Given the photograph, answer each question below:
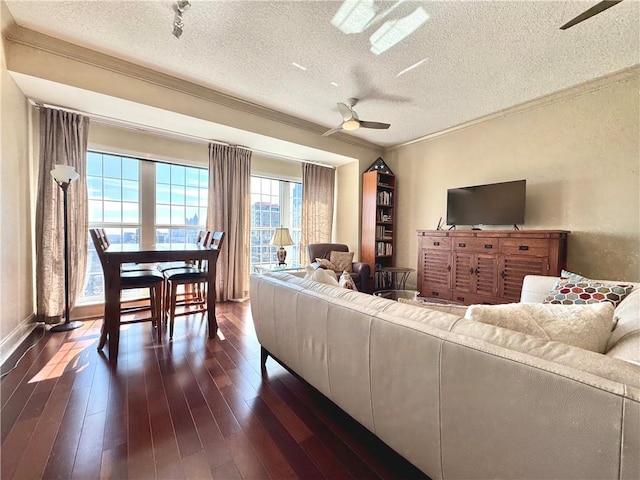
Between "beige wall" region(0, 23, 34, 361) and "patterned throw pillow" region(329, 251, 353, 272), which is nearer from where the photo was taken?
"beige wall" region(0, 23, 34, 361)

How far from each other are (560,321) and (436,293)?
3.05m

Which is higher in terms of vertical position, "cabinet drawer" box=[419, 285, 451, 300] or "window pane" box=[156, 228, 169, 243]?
"window pane" box=[156, 228, 169, 243]

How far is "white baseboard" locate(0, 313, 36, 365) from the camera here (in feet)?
7.09

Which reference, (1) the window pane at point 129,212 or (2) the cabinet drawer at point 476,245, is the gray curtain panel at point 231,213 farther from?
(2) the cabinet drawer at point 476,245

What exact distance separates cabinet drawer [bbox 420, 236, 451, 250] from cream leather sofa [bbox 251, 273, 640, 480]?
2.84m

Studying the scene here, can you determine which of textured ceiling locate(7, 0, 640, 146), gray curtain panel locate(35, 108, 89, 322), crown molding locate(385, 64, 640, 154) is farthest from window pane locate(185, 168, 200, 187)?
crown molding locate(385, 64, 640, 154)

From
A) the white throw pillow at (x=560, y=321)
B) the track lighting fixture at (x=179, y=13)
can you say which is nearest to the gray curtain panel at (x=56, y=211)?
the track lighting fixture at (x=179, y=13)

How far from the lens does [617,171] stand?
2.79m

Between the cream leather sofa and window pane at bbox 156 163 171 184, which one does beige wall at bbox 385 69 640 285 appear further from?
window pane at bbox 156 163 171 184

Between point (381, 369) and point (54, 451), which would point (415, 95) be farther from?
point (54, 451)

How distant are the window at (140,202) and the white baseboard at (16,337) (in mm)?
539

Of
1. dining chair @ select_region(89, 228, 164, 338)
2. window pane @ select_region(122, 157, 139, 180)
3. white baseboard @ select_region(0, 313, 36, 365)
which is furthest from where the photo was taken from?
window pane @ select_region(122, 157, 139, 180)

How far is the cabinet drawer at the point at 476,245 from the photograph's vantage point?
3.27m

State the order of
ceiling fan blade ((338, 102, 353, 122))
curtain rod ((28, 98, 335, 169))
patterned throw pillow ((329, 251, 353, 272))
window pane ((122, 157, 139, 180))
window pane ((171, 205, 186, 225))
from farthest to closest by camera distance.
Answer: patterned throw pillow ((329, 251, 353, 272)) → window pane ((171, 205, 186, 225)) → window pane ((122, 157, 139, 180)) → ceiling fan blade ((338, 102, 353, 122)) → curtain rod ((28, 98, 335, 169))
